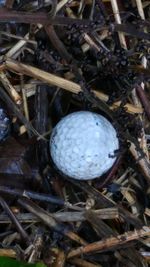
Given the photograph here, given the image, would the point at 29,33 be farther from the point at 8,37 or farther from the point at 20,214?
the point at 20,214

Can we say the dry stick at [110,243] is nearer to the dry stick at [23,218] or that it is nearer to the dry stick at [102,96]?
the dry stick at [23,218]

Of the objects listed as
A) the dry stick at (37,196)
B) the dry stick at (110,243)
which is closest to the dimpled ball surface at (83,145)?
the dry stick at (37,196)

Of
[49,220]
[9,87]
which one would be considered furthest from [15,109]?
[49,220]

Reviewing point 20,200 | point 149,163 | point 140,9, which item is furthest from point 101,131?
point 140,9

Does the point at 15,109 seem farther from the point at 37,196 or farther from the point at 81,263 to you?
the point at 81,263

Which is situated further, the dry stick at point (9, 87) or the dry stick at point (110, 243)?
the dry stick at point (9, 87)

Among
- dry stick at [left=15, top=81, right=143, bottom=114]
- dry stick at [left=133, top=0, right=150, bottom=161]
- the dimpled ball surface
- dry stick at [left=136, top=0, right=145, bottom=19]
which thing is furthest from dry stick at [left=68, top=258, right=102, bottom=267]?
dry stick at [left=136, top=0, right=145, bottom=19]

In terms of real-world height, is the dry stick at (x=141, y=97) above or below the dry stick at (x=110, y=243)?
above
